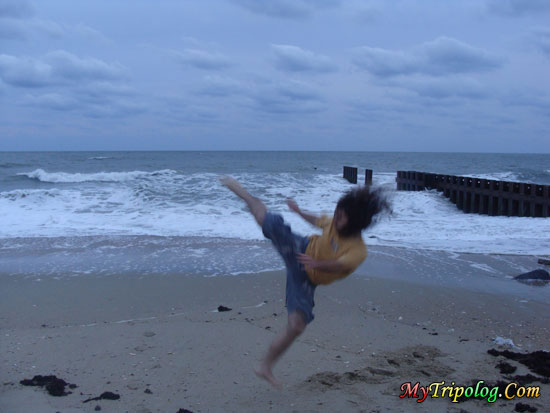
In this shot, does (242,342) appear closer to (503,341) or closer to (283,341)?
(283,341)

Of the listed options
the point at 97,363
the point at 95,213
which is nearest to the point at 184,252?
the point at 97,363

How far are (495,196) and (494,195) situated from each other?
0.22 ft

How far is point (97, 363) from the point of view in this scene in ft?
16.9

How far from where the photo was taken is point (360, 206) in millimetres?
3498

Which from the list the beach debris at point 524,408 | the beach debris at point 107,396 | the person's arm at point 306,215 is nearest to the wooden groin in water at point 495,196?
the beach debris at point 524,408

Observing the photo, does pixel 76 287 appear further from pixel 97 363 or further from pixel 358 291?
pixel 358 291

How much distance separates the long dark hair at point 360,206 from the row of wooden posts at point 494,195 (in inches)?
705

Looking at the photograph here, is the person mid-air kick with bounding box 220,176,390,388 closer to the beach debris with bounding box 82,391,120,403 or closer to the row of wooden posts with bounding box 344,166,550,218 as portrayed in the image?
the beach debris with bounding box 82,391,120,403

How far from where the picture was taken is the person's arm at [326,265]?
334cm

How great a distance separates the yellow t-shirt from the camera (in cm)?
341

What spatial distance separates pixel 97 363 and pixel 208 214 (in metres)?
12.4

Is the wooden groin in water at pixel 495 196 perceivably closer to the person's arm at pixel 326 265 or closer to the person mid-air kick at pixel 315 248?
the person mid-air kick at pixel 315 248

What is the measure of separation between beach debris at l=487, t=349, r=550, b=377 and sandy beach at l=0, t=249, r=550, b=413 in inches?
4.1

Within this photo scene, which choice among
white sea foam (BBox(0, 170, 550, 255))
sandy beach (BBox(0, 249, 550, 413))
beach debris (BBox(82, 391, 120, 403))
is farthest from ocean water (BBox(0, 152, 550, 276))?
beach debris (BBox(82, 391, 120, 403))
